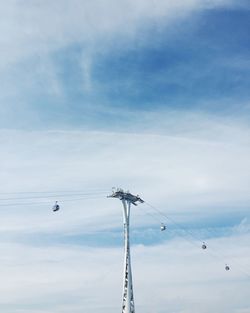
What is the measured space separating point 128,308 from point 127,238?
665 inches

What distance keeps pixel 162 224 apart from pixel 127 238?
40.4 ft

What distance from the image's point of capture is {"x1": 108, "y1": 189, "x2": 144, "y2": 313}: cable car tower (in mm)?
120375

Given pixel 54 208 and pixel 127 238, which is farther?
pixel 127 238

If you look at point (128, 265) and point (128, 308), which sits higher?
point (128, 265)

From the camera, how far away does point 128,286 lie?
121m

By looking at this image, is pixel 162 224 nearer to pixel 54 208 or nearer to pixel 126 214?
pixel 126 214

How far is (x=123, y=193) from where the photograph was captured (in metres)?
127

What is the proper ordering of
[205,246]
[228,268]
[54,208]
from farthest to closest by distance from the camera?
[228,268] → [205,246] → [54,208]

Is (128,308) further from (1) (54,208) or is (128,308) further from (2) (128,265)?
(1) (54,208)

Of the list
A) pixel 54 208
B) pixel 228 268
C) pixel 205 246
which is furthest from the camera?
pixel 228 268

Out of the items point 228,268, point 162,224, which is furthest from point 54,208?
point 228,268

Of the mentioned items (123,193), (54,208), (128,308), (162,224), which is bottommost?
(128,308)

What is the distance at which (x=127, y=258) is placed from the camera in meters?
124

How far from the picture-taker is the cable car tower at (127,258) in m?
120
